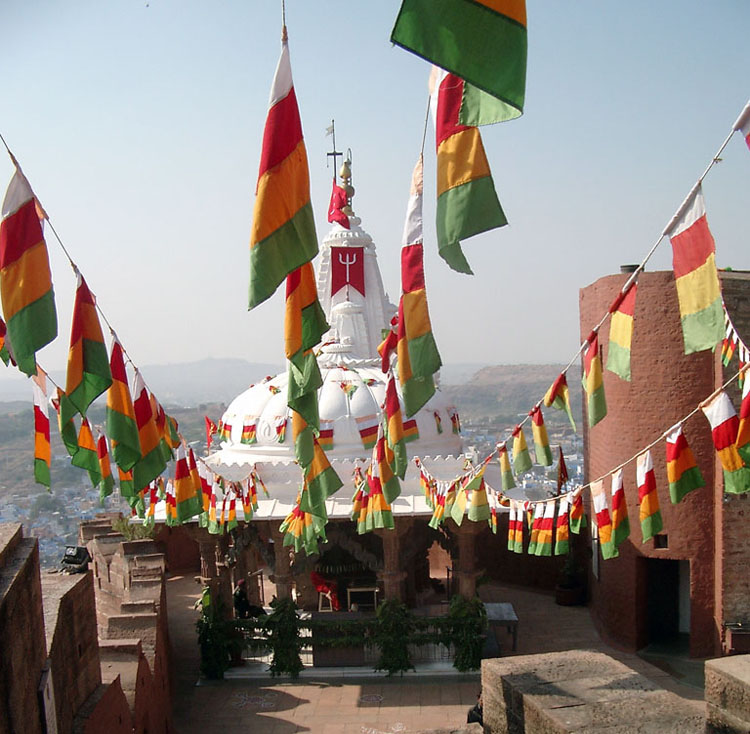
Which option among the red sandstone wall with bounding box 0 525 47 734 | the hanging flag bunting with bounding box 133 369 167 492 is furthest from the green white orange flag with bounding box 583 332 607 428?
the red sandstone wall with bounding box 0 525 47 734

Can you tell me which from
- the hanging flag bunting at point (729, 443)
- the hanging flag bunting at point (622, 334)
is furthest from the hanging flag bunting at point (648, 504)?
the hanging flag bunting at point (622, 334)

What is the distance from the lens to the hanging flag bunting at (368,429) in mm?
15820

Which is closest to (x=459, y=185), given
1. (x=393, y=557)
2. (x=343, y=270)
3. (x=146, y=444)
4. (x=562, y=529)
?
(x=146, y=444)

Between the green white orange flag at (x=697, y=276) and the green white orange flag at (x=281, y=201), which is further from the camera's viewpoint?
the green white orange flag at (x=697, y=276)

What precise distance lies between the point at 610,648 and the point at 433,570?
262 inches

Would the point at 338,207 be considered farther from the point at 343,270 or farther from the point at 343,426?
the point at 343,426

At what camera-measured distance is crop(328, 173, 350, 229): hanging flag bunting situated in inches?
806

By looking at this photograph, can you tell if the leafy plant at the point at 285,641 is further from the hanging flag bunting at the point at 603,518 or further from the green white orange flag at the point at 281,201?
the green white orange flag at the point at 281,201

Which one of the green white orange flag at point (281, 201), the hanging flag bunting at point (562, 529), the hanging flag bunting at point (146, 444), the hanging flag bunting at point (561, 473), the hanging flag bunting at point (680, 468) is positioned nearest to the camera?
the green white orange flag at point (281, 201)

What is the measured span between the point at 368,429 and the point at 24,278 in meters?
10.1

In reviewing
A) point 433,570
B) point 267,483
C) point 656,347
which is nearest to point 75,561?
point 267,483

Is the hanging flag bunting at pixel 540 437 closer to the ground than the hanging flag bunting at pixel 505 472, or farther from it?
farther from it

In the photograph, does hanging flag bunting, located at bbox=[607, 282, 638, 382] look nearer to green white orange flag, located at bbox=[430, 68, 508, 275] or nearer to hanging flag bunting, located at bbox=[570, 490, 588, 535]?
green white orange flag, located at bbox=[430, 68, 508, 275]

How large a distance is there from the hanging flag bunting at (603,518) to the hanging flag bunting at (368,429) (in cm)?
630
